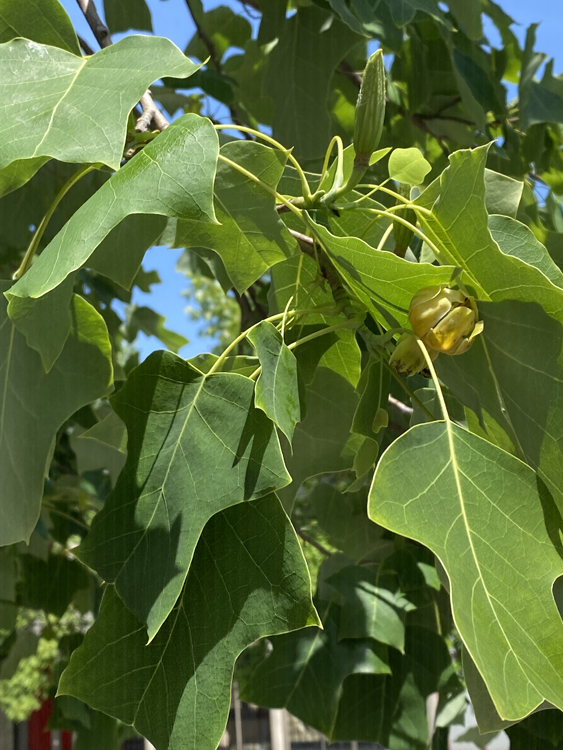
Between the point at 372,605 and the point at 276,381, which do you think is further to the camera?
the point at 372,605

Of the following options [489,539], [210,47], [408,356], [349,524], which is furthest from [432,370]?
[210,47]

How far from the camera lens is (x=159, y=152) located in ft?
1.68

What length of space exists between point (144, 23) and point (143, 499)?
0.98m

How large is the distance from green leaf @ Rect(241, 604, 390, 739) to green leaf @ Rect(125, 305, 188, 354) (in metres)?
0.98

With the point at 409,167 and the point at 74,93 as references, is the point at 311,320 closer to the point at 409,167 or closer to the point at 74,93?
the point at 409,167

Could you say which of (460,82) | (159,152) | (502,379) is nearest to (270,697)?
(502,379)

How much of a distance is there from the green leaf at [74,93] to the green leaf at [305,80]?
2.37 ft

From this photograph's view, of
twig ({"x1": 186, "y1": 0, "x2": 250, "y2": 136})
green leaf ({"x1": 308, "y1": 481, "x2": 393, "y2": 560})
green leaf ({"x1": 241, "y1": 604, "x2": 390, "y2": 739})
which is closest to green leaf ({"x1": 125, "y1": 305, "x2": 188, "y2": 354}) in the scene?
twig ({"x1": 186, "y1": 0, "x2": 250, "y2": 136})

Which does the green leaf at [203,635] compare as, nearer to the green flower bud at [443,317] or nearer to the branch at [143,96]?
the green flower bud at [443,317]

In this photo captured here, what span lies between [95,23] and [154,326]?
114cm

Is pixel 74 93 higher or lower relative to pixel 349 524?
higher

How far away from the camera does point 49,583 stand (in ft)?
5.36

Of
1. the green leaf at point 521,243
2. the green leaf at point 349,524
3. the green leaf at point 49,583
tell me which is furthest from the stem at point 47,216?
the green leaf at point 49,583

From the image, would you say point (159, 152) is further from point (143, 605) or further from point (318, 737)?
point (318, 737)
